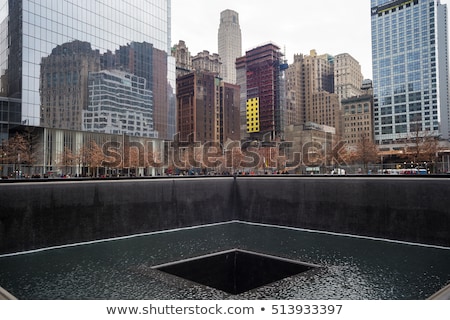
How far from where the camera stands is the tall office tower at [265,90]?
493ft

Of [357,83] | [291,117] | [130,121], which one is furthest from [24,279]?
[357,83]

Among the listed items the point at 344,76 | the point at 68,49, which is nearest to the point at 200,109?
the point at 344,76

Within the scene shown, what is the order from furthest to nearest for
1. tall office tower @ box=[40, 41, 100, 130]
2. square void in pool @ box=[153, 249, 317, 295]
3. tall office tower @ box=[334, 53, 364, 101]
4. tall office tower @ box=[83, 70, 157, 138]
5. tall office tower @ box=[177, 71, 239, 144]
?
tall office tower @ box=[334, 53, 364, 101] → tall office tower @ box=[177, 71, 239, 144] → tall office tower @ box=[83, 70, 157, 138] → tall office tower @ box=[40, 41, 100, 130] → square void in pool @ box=[153, 249, 317, 295]

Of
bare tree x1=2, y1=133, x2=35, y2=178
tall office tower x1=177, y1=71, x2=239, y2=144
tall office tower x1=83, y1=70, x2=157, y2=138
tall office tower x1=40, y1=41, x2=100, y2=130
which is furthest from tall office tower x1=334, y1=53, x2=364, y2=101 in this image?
bare tree x1=2, y1=133, x2=35, y2=178

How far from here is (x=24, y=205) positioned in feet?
46.9

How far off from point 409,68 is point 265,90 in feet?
171

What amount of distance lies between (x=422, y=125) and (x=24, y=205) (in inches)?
4986

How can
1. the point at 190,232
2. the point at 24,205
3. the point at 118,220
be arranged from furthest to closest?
the point at 190,232 < the point at 118,220 < the point at 24,205

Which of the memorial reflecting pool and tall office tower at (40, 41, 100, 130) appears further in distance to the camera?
tall office tower at (40, 41, 100, 130)

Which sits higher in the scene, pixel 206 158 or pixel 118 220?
pixel 206 158

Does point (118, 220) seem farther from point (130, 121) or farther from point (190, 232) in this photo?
point (130, 121)

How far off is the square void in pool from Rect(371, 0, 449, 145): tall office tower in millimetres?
116648

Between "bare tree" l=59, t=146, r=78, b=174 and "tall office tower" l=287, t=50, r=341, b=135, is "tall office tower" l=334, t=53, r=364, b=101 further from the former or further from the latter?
"bare tree" l=59, t=146, r=78, b=174

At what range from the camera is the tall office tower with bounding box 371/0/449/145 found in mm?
121688
